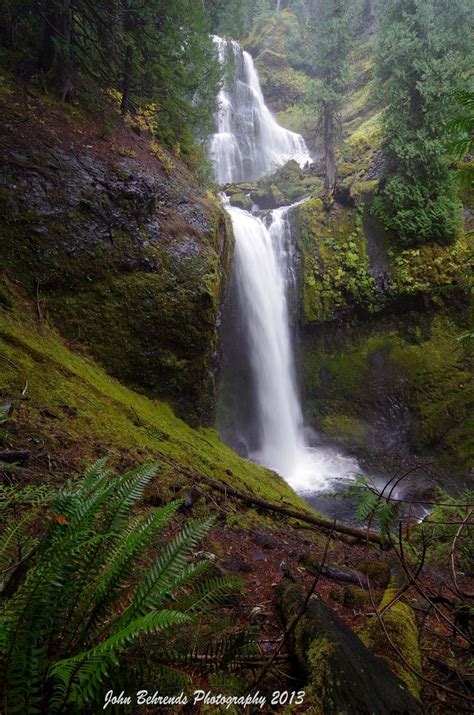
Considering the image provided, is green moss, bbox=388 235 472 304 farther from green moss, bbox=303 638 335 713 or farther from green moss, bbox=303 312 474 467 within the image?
green moss, bbox=303 638 335 713

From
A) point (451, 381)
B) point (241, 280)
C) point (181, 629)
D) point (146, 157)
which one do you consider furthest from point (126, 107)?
point (451, 381)

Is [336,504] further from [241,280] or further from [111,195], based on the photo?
[111,195]

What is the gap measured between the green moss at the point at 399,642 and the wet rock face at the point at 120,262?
5.40 m

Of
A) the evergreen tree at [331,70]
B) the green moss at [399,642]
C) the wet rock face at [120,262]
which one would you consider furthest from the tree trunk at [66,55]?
the evergreen tree at [331,70]

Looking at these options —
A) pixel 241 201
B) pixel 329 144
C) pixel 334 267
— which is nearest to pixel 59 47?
pixel 334 267

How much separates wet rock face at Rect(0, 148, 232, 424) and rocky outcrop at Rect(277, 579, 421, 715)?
5.51m

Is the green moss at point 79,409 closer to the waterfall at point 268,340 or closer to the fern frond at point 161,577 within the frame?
the fern frond at point 161,577

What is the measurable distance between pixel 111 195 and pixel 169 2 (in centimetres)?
521

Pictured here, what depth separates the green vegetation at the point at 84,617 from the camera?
2.74ft

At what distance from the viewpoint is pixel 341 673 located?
3.70ft

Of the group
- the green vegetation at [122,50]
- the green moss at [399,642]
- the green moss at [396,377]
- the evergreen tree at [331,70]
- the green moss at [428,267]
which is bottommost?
the green moss at [396,377]

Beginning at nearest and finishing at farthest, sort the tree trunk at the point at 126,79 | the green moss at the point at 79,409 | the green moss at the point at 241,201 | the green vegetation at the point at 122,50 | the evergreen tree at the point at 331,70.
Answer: the green moss at the point at 79,409 < the green vegetation at the point at 122,50 < the tree trunk at the point at 126,79 < the evergreen tree at the point at 331,70 < the green moss at the point at 241,201

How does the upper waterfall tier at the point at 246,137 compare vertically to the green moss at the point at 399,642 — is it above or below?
above

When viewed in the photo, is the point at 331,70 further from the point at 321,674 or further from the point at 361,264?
the point at 321,674
